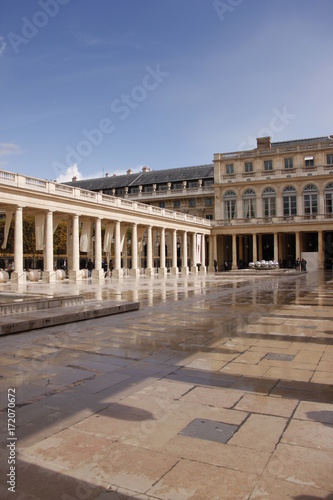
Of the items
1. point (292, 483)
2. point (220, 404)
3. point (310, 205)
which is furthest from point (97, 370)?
point (310, 205)

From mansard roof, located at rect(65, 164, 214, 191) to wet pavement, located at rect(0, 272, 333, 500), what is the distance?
63.3 m

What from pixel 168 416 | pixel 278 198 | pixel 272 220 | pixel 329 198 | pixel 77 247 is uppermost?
pixel 278 198

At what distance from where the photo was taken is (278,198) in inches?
2377

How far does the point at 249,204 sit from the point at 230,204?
3.05 meters

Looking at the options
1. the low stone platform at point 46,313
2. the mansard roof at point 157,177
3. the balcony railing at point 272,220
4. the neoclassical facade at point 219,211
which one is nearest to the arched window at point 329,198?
the neoclassical facade at point 219,211

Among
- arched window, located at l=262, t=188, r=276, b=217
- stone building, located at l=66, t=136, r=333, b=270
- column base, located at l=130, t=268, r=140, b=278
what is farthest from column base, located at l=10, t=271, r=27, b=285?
arched window, located at l=262, t=188, r=276, b=217

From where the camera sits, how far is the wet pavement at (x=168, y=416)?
3244mm

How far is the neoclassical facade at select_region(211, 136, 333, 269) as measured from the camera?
57.5 m

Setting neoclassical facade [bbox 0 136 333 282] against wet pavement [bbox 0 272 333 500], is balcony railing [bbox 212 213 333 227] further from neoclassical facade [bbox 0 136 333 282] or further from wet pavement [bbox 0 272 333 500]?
wet pavement [bbox 0 272 333 500]

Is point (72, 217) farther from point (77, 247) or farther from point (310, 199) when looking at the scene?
point (310, 199)

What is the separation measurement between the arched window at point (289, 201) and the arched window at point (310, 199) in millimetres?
1384

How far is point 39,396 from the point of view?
207 inches

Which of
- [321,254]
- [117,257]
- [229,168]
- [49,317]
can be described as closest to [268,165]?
[229,168]

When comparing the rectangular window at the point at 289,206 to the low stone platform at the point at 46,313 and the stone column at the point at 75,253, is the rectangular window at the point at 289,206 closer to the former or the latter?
the stone column at the point at 75,253
